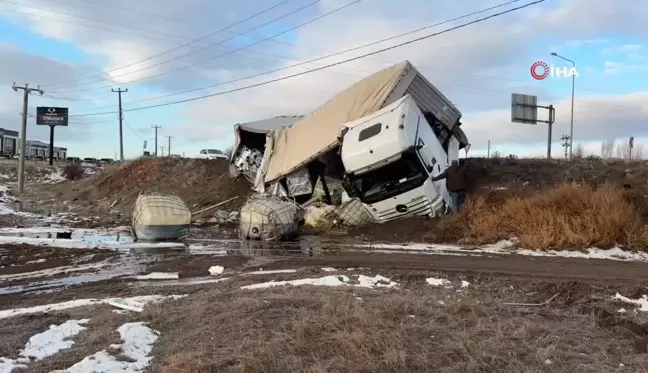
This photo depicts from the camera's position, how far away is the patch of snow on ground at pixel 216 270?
10740 mm

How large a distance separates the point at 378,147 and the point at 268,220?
3.69 metres

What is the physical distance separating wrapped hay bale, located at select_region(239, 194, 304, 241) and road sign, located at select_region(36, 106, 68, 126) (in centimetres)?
6571

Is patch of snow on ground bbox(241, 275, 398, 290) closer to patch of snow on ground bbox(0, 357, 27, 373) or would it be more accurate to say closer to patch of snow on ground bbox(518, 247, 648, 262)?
patch of snow on ground bbox(0, 357, 27, 373)

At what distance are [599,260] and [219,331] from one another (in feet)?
32.1

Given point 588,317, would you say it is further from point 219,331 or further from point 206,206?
point 206,206

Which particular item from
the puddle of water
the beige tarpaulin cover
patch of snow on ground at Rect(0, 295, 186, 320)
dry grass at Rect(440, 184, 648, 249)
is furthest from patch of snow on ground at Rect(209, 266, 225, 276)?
the beige tarpaulin cover

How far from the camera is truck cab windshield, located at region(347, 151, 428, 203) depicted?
16.2 m

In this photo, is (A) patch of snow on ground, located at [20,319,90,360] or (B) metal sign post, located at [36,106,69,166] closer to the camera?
(A) patch of snow on ground, located at [20,319,90,360]

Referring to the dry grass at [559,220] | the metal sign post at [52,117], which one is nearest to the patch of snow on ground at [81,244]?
the dry grass at [559,220]

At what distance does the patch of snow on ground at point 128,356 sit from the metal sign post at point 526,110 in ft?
125

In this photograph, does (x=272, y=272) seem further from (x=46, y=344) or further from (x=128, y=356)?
(x=128, y=356)

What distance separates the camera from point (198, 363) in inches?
186

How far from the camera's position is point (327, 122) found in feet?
66.9

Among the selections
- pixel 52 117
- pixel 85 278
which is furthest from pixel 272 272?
pixel 52 117
